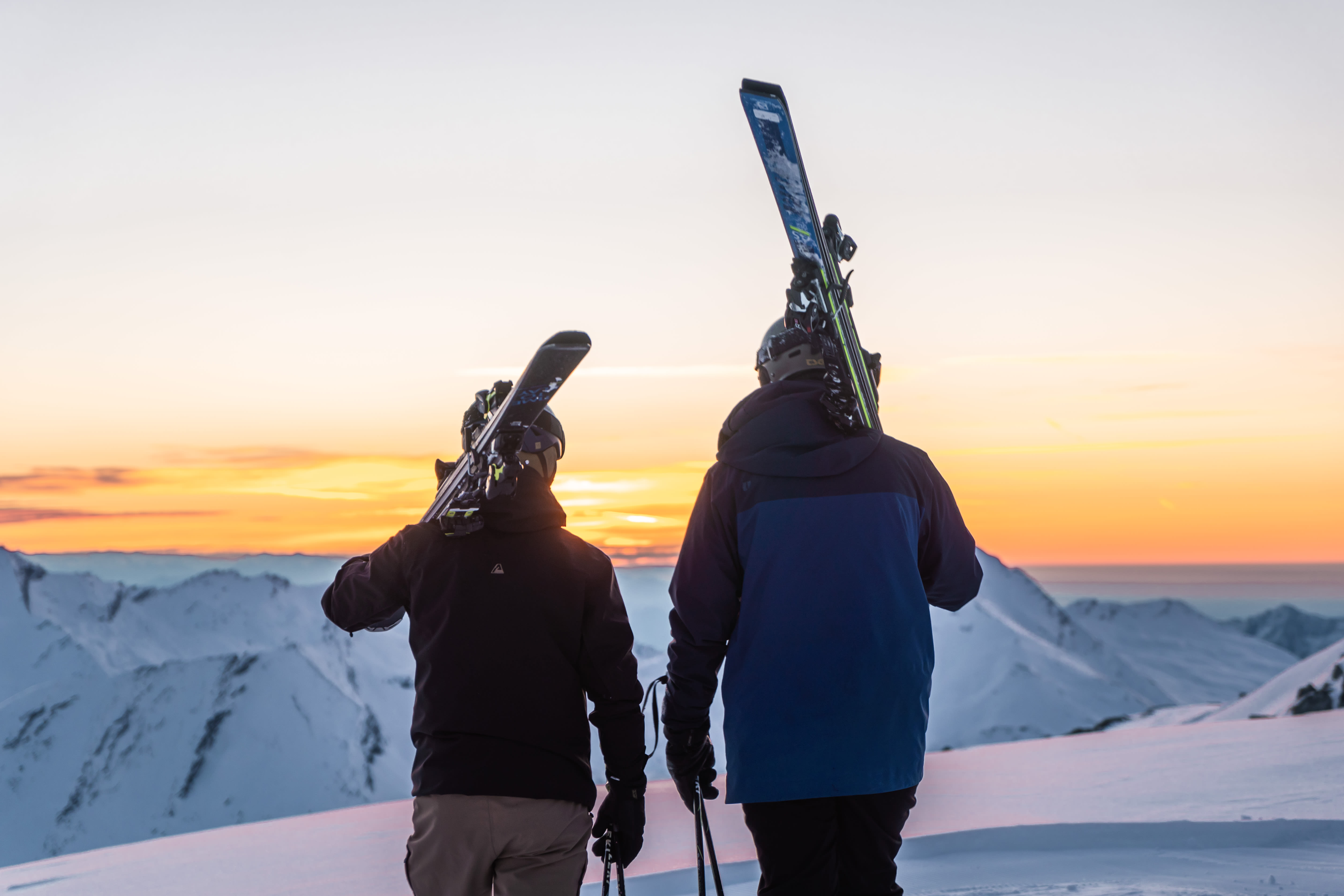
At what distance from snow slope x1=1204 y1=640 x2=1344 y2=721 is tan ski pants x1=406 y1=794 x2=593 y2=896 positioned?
8340 mm

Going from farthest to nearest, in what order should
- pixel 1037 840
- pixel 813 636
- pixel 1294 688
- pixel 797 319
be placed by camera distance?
pixel 1294 688 < pixel 1037 840 < pixel 797 319 < pixel 813 636

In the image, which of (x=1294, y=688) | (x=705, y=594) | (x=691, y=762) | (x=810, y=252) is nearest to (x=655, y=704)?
(x=691, y=762)

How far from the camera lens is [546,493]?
2916 millimetres

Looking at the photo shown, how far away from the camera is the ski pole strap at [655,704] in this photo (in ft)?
9.73

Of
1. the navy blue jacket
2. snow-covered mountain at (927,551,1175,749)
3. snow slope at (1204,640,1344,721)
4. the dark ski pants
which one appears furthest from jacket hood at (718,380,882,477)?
snow-covered mountain at (927,551,1175,749)

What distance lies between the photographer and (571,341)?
→ 9.28 feet

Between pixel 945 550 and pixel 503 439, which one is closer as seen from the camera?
pixel 945 550

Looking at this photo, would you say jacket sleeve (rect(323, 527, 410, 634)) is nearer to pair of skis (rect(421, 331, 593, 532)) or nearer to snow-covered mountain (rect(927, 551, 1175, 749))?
pair of skis (rect(421, 331, 593, 532))

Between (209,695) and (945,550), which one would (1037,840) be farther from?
(209,695)

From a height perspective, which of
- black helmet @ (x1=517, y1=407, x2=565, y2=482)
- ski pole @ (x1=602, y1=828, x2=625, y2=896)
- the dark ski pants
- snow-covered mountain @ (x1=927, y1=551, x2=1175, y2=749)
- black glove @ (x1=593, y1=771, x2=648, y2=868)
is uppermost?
black helmet @ (x1=517, y1=407, x2=565, y2=482)

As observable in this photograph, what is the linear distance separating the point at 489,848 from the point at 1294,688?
10587mm

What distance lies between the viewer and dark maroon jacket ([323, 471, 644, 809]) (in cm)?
270

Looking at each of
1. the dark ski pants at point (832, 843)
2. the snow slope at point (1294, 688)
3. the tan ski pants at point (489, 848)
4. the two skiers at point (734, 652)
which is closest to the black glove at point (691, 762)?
the two skiers at point (734, 652)

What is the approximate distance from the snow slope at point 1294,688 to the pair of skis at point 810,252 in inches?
308
